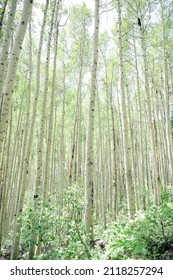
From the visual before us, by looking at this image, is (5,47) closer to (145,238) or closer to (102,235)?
(102,235)

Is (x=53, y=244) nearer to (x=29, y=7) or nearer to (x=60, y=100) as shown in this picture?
(x=29, y=7)

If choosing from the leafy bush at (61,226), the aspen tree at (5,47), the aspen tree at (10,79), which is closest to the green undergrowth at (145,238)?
the leafy bush at (61,226)

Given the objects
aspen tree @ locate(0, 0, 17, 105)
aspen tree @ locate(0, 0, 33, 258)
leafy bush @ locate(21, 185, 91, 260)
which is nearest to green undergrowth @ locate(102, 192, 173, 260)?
leafy bush @ locate(21, 185, 91, 260)

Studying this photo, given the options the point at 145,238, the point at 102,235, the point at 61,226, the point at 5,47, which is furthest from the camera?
the point at 5,47

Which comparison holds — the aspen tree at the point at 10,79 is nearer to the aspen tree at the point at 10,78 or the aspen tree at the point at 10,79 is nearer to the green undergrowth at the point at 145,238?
the aspen tree at the point at 10,78

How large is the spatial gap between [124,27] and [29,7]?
697 cm

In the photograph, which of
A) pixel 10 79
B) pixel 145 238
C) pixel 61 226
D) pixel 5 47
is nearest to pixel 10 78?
pixel 10 79

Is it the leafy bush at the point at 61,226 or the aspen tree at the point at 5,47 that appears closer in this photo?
the leafy bush at the point at 61,226

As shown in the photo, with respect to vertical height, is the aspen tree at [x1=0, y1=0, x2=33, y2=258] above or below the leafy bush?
above

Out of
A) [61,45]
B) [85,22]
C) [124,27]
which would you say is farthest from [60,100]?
[124,27]

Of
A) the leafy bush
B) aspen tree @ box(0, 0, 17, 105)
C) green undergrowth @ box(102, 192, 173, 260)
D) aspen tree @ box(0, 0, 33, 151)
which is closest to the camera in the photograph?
green undergrowth @ box(102, 192, 173, 260)

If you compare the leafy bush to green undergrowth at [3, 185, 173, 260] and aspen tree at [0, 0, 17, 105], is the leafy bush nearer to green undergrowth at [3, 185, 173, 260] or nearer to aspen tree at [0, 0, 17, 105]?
green undergrowth at [3, 185, 173, 260]
